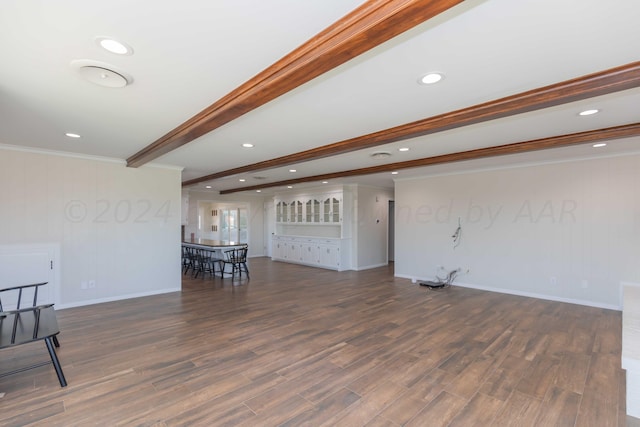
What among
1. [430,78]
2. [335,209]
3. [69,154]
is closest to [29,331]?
[69,154]

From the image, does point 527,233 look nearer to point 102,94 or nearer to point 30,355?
point 102,94

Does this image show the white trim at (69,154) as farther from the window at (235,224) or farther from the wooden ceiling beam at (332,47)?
the window at (235,224)

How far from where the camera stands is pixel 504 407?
89.0 inches

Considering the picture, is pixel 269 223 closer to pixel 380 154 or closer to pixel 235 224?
pixel 235 224

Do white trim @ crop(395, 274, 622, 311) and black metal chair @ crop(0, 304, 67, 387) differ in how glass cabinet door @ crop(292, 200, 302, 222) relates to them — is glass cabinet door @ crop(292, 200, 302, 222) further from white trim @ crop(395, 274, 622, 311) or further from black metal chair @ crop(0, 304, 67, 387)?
black metal chair @ crop(0, 304, 67, 387)

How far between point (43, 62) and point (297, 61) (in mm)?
1630

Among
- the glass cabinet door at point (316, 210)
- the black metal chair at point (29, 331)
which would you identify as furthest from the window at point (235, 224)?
the black metal chair at point (29, 331)

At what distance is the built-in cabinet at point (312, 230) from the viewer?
823 cm

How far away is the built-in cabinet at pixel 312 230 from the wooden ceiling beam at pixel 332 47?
594 cm

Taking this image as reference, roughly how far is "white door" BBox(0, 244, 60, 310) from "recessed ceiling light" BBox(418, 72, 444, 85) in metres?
5.48

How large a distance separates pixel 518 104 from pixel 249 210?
31.2 feet

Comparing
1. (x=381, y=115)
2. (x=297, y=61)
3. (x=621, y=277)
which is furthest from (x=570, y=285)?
(x=297, y=61)

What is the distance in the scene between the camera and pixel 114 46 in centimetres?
174

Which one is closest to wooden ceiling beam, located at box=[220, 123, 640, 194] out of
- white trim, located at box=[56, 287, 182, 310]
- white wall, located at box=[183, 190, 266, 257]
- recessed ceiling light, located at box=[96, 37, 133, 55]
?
white trim, located at box=[56, 287, 182, 310]
